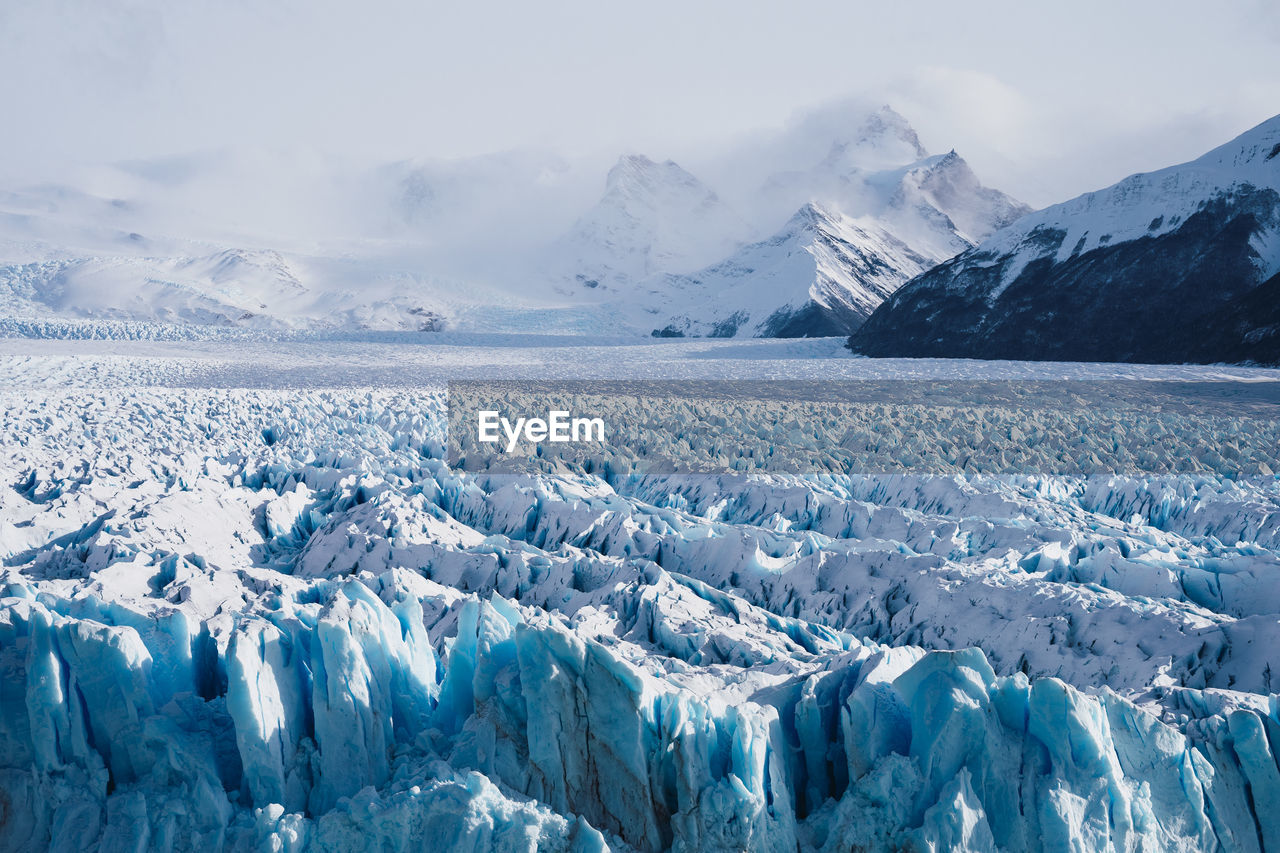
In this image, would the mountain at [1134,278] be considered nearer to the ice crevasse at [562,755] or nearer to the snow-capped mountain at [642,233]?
the ice crevasse at [562,755]

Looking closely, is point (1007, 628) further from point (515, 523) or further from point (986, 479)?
point (515, 523)

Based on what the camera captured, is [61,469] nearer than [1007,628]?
No

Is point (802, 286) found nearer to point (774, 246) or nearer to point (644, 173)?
point (774, 246)

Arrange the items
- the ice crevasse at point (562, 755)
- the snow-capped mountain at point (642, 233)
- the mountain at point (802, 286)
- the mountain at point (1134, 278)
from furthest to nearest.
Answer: the snow-capped mountain at point (642, 233) < the mountain at point (802, 286) < the mountain at point (1134, 278) < the ice crevasse at point (562, 755)

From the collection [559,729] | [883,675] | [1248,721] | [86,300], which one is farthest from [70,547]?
[86,300]

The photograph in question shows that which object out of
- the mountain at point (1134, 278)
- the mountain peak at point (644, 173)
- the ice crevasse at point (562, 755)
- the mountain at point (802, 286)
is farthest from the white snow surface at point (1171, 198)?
the mountain peak at point (644, 173)

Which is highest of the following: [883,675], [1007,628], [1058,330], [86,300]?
[86,300]
